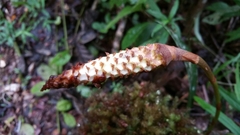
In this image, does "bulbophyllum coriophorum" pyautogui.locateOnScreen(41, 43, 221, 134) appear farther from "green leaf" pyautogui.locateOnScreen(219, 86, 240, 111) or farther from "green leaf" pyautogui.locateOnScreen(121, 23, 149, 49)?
"green leaf" pyautogui.locateOnScreen(121, 23, 149, 49)

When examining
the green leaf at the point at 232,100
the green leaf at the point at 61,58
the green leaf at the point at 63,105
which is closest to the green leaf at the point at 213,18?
the green leaf at the point at 232,100

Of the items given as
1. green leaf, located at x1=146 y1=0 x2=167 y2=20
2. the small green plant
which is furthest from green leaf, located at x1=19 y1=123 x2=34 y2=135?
green leaf, located at x1=146 y1=0 x2=167 y2=20

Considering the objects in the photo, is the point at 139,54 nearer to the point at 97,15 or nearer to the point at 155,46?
the point at 155,46

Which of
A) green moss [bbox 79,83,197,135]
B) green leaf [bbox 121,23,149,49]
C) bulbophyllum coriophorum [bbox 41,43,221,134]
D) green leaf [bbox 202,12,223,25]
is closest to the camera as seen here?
bulbophyllum coriophorum [bbox 41,43,221,134]

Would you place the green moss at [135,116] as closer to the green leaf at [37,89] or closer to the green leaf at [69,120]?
the green leaf at [69,120]

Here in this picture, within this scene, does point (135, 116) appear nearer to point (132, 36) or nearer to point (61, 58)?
point (132, 36)

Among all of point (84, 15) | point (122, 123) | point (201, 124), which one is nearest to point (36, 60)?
point (84, 15)
